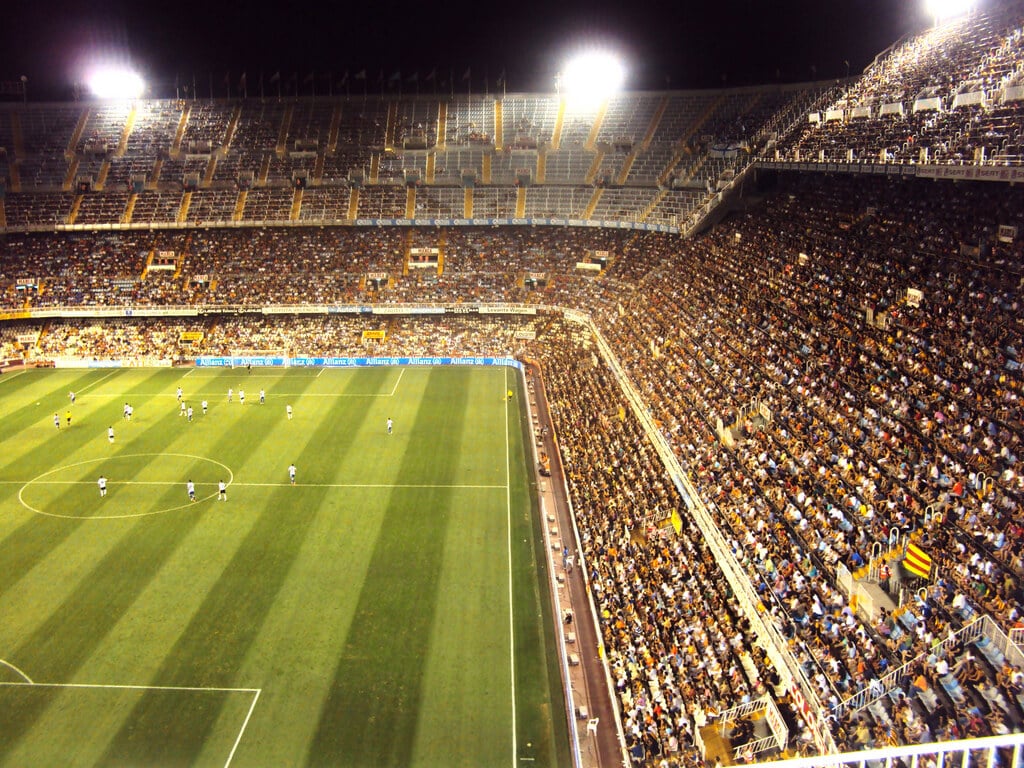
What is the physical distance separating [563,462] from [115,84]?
6176 centimetres

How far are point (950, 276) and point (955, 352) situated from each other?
4472 millimetres

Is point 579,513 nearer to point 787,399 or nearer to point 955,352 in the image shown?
point 787,399

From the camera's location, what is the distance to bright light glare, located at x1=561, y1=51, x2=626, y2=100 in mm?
65688

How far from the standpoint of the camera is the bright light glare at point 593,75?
6569 centimetres

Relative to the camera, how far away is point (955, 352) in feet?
72.7

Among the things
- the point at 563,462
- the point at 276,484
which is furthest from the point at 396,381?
the point at 563,462

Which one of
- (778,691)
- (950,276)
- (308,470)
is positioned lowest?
(778,691)

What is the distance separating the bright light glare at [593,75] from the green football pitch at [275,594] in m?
39.4

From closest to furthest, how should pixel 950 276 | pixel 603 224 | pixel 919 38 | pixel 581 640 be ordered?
pixel 581 640
pixel 950 276
pixel 919 38
pixel 603 224

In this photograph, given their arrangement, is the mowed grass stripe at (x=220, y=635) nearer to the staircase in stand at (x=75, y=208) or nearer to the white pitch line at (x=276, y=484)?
the white pitch line at (x=276, y=484)

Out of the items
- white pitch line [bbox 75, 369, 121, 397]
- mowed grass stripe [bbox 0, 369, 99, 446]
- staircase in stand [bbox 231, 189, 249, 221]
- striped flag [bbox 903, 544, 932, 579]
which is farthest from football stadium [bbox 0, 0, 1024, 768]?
staircase in stand [bbox 231, 189, 249, 221]

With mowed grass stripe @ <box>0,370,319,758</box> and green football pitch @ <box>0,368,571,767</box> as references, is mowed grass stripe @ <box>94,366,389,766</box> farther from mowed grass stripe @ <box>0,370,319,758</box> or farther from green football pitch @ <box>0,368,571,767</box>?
mowed grass stripe @ <box>0,370,319,758</box>

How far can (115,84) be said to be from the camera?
229ft

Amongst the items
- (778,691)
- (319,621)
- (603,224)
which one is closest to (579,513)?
(319,621)
